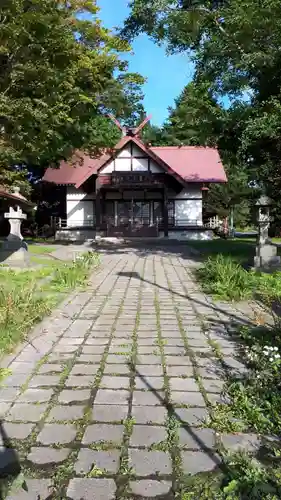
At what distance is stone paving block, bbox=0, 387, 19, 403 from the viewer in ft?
11.8

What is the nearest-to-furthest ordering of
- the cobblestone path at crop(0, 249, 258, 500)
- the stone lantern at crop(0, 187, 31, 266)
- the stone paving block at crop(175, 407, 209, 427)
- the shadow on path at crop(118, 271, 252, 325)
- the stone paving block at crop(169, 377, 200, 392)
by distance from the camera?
the cobblestone path at crop(0, 249, 258, 500)
the stone paving block at crop(175, 407, 209, 427)
the stone paving block at crop(169, 377, 200, 392)
the shadow on path at crop(118, 271, 252, 325)
the stone lantern at crop(0, 187, 31, 266)

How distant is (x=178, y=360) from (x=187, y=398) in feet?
3.04

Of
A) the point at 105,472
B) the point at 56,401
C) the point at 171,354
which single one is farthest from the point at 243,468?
the point at 171,354

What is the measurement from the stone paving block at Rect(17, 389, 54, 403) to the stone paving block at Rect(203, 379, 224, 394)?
4.58 ft

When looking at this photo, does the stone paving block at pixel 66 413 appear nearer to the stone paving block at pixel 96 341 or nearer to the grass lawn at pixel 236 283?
the stone paving block at pixel 96 341

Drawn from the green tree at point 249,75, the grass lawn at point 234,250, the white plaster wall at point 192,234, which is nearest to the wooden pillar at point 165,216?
the white plaster wall at point 192,234

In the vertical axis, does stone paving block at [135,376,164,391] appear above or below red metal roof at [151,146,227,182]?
below

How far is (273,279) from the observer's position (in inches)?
361

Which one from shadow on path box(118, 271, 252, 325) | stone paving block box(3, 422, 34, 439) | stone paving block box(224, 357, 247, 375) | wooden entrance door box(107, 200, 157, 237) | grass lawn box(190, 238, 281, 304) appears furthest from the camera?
wooden entrance door box(107, 200, 157, 237)

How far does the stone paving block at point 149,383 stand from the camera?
3840 mm

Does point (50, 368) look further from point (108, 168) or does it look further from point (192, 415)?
point (108, 168)

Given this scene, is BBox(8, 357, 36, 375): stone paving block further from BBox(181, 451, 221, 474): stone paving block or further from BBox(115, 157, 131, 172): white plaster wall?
BBox(115, 157, 131, 172): white plaster wall

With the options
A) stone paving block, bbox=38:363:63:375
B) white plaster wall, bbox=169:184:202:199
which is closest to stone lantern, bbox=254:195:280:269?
stone paving block, bbox=38:363:63:375

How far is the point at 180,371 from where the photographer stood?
13.8ft
